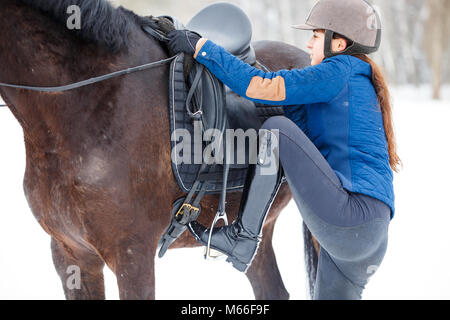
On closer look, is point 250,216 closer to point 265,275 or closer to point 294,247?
point 265,275

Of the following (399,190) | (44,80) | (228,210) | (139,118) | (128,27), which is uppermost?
(128,27)

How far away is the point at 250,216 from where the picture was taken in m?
1.79

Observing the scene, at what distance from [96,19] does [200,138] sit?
0.58 m

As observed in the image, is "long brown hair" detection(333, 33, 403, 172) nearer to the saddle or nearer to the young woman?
the young woman

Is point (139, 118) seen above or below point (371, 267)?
above

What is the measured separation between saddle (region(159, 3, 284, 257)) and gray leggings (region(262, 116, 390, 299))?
0.80 feet

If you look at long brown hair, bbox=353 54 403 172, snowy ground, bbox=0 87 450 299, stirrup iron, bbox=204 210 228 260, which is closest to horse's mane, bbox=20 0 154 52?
stirrup iron, bbox=204 210 228 260

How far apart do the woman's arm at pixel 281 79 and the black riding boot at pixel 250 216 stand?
169 millimetres

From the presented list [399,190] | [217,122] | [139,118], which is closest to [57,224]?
[139,118]

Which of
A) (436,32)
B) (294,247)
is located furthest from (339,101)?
(436,32)

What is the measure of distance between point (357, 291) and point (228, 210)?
0.64m
